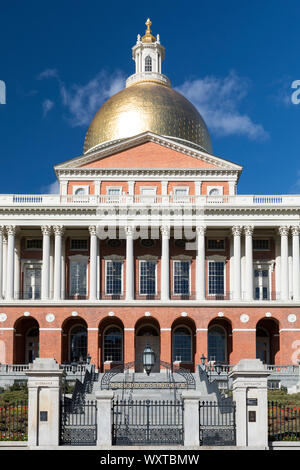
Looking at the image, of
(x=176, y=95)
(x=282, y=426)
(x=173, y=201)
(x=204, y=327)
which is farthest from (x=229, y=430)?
(x=176, y=95)

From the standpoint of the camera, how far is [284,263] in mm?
56062

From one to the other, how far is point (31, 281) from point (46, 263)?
327cm

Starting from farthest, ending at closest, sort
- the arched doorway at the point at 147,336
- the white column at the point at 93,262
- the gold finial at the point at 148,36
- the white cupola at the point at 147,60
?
the gold finial at the point at 148,36 < the white cupola at the point at 147,60 < the arched doorway at the point at 147,336 < the white column at the point at 93,262

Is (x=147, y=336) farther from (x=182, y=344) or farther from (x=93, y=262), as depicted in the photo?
(x=93, y=262)

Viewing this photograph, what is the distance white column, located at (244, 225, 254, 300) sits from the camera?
55875mm

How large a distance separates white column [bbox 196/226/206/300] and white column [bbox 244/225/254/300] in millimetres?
3131

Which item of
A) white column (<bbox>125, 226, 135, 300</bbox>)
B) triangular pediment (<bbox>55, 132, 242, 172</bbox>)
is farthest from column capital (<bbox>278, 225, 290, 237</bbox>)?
white column (<bbox>125, 226, 135, 300</bbox>)

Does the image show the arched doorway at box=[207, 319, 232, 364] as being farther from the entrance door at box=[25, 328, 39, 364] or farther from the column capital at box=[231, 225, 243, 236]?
the entrance door at box=[25, 328, 39, 364]

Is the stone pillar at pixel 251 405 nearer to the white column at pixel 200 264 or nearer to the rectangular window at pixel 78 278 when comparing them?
the white column at pixel 200 264

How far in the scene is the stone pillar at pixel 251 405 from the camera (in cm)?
2425

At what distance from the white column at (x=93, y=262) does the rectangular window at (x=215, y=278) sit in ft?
28.4

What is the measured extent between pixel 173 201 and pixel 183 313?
8.41 meters

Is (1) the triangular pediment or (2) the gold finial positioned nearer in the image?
(1) the triangular pediment

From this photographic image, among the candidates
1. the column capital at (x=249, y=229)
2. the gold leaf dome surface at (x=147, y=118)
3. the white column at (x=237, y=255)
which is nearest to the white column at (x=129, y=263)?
the white column at (x=237, y=255)
